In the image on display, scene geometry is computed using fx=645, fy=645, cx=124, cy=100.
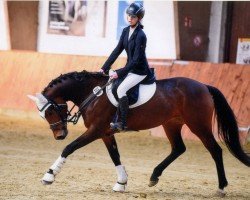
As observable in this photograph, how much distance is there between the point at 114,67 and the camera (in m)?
16.1

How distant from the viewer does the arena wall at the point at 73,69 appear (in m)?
14.1

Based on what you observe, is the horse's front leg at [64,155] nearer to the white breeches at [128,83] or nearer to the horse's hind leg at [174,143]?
the white breeches at [128,83]

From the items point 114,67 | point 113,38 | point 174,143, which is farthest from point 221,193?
point 113,38

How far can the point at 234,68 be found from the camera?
14.3 meters

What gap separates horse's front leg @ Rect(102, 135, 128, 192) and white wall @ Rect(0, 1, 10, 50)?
1034cm

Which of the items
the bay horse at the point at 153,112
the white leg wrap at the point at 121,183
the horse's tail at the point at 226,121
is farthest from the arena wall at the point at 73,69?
the white leg wrap at the point at 121,183

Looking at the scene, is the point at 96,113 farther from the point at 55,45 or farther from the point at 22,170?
the point at 55,45

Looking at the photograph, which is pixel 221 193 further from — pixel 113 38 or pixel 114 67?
pixel 113 38

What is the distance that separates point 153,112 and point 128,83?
0.54 metres

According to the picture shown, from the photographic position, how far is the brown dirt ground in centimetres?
820

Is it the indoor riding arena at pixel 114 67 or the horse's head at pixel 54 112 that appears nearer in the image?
the horse's head at pixel 54 112

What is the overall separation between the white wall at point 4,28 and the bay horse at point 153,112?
10.1m

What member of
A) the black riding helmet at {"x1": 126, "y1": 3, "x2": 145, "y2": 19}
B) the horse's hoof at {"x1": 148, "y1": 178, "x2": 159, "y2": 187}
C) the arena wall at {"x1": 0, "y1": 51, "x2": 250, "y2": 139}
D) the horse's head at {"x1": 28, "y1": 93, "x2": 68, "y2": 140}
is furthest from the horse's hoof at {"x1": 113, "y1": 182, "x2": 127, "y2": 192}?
the arena wall at {"x1": 0, "y1": 51, "x2": 250, "y2": 139}

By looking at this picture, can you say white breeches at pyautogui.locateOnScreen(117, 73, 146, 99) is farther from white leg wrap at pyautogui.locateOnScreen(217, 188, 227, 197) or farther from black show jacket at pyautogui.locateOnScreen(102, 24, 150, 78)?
white leg wrap at pyautogui.locateOnScreen(217, 188, 227, 197)
